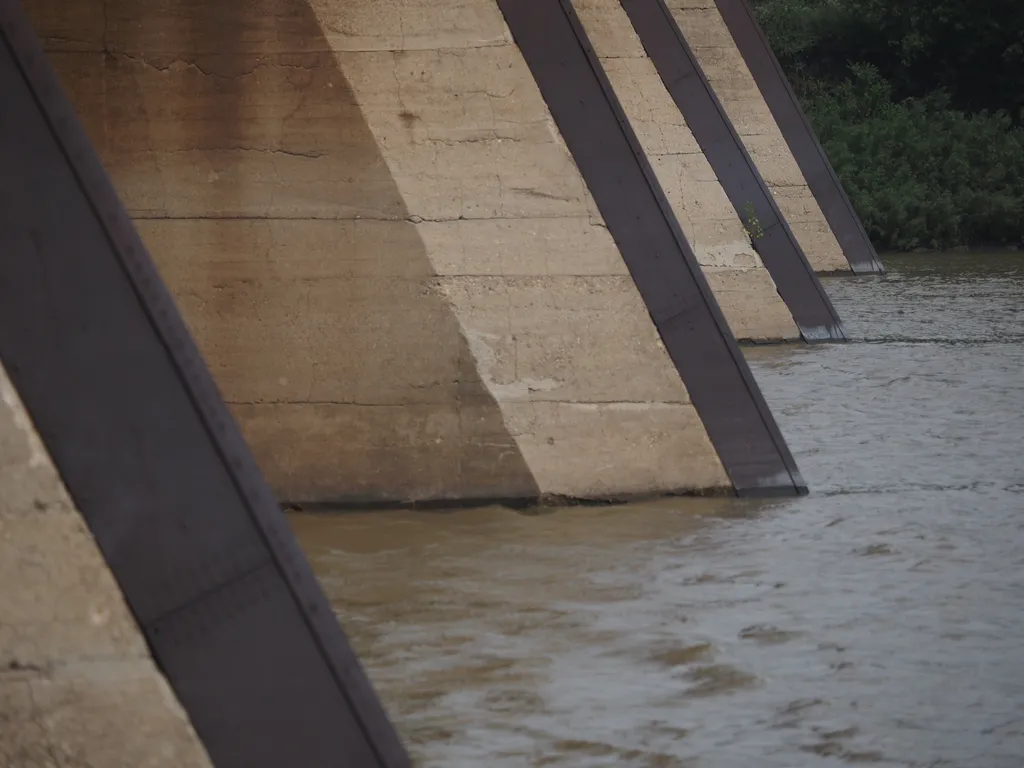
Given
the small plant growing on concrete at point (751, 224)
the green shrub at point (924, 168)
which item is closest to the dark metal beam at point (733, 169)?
the small plant growing on concrete at point (751, 224)

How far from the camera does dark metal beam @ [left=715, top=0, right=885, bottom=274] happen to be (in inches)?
780

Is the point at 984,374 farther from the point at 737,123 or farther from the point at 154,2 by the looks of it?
the point at 737,123

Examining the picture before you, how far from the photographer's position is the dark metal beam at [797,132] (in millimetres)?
19812

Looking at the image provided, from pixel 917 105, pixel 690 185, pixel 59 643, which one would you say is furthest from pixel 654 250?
pixel 917 105

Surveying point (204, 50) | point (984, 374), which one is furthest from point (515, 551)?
point (984, 374)

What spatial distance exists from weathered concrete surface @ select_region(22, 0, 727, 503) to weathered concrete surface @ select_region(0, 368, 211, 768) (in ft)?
14.0

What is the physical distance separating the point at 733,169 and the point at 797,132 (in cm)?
633

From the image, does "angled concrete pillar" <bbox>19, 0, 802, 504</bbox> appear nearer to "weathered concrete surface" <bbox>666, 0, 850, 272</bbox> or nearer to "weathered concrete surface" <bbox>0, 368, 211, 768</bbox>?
"weathered concrete surface" <bbox>0, 368, 211, 768</bbox>

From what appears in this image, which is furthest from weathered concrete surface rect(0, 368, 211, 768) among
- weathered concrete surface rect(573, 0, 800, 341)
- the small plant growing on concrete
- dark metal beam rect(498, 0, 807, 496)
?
the small plant growing on concrete

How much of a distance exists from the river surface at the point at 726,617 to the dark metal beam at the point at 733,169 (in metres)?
4.61

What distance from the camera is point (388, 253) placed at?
801cm

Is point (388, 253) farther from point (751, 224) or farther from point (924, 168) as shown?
point (924, 168)

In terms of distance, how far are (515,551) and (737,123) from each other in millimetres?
13342

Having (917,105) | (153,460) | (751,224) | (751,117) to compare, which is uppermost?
(153,460)
